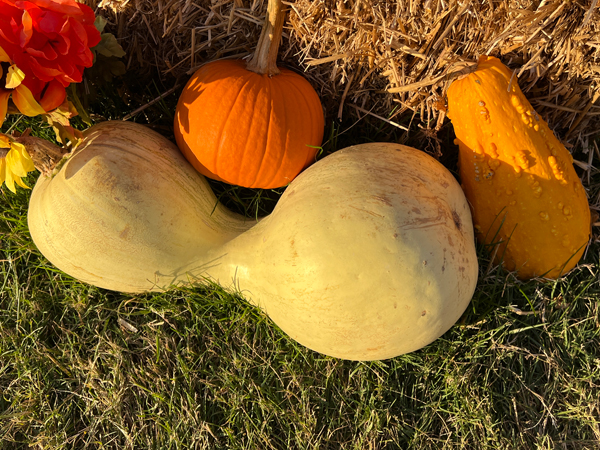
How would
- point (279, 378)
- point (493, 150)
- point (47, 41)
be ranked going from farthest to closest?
point (279, 378) → point (493, 150) → point (47, 41)

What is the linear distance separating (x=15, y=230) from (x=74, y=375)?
828mm

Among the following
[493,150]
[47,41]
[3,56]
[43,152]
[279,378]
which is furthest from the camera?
[279,378]

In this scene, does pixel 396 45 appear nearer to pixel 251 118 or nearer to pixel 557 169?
pixel 251 118

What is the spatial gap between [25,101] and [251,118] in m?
0.84

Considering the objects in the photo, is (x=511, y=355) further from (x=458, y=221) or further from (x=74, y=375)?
(x=74, y=375)

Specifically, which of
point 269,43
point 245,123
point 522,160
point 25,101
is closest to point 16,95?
point 25,101

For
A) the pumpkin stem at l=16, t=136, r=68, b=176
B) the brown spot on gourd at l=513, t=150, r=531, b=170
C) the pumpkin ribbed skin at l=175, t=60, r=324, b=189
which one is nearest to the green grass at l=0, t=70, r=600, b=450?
the pumpkin ribbed skin at l=175, t=60, r=324, b=189

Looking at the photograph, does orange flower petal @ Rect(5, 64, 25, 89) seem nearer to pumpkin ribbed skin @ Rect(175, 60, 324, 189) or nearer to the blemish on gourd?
pumpkin ribbed skin @ Rect(175, 60, 324, 189)

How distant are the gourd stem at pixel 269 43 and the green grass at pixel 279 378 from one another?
0.51 m

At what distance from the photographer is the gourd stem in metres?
1.94

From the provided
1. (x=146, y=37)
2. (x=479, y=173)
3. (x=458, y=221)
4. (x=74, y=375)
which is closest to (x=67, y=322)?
(x=74, y=375)

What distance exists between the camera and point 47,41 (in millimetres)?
1703

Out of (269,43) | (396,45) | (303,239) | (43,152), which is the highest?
(396,45)

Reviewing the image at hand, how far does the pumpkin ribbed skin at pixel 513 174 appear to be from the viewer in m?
1.92
